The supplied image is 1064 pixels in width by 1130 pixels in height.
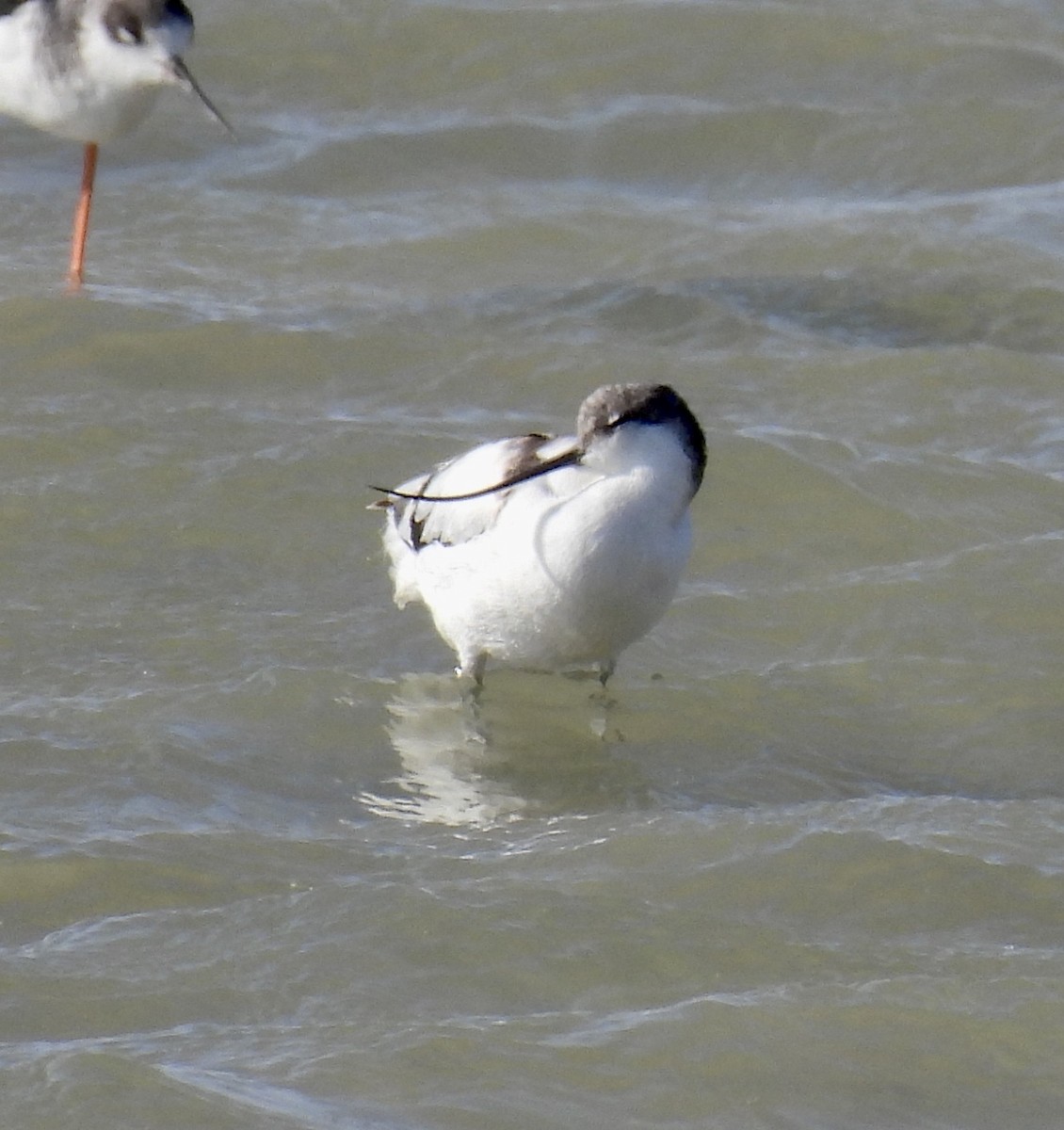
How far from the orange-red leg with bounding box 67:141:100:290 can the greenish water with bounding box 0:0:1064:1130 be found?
0.10 meters

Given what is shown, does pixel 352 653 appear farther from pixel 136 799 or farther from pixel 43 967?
pixel 43 967

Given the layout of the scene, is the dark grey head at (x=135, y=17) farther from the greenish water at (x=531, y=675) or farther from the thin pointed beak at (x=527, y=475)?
the thin pointed beak at (x=527, y=475)

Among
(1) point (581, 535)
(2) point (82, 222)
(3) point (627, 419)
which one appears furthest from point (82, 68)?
(1) point (581, 535)

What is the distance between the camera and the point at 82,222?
962 cm

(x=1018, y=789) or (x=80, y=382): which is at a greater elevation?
(x=80, y=382)

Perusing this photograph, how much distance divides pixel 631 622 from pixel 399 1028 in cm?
169

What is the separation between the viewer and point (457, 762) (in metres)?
6.19

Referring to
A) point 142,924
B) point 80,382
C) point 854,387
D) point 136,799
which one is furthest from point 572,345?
point 142,924

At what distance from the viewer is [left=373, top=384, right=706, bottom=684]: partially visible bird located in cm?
598

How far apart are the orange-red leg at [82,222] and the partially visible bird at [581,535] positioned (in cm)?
348

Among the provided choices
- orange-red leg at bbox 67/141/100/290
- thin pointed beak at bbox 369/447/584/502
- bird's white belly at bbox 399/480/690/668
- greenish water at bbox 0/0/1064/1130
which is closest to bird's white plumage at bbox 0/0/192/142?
orange-red leg at bbox 67/141/100/290

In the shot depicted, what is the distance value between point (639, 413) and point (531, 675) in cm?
114

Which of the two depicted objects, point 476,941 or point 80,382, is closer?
point 476,941

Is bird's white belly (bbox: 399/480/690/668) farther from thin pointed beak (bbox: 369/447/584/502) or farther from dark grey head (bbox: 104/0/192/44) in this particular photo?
dark grey head (bbox: 104/0/192/44)
